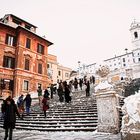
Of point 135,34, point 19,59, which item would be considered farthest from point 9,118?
point 135,34

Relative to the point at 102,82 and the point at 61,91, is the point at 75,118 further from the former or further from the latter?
the point at 61,91

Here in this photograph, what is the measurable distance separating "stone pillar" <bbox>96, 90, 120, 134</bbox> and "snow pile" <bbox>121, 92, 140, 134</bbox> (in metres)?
2.92

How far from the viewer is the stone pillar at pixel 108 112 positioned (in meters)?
6.75

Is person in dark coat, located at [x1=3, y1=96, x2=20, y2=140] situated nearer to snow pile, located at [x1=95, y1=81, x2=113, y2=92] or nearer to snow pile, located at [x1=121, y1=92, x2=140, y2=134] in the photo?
snow pile, located at [x1=95, y1=81, x2=113, y2=92]

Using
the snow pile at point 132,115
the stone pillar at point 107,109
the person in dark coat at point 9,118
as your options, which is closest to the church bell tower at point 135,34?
the stone pillar at point 107,109

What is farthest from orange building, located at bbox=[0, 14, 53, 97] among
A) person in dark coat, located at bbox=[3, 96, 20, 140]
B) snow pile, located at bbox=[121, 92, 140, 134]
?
snow pile, located at bbox=[121, 92, 140, 134]

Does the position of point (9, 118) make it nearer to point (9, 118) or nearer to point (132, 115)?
point (9, 118)

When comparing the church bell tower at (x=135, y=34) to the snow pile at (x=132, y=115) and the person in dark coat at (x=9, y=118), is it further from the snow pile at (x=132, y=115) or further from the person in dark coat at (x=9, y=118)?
the snow pile at (x=132, y=115)

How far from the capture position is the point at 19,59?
1081 inches

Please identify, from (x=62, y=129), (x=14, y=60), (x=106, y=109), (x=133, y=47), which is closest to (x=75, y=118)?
(x=62, y=129)

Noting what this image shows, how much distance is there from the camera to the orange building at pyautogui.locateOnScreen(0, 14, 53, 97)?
26.1 m

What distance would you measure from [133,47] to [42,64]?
44442mm

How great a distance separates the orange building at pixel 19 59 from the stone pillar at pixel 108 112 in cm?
2061

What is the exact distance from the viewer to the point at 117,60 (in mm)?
80438
